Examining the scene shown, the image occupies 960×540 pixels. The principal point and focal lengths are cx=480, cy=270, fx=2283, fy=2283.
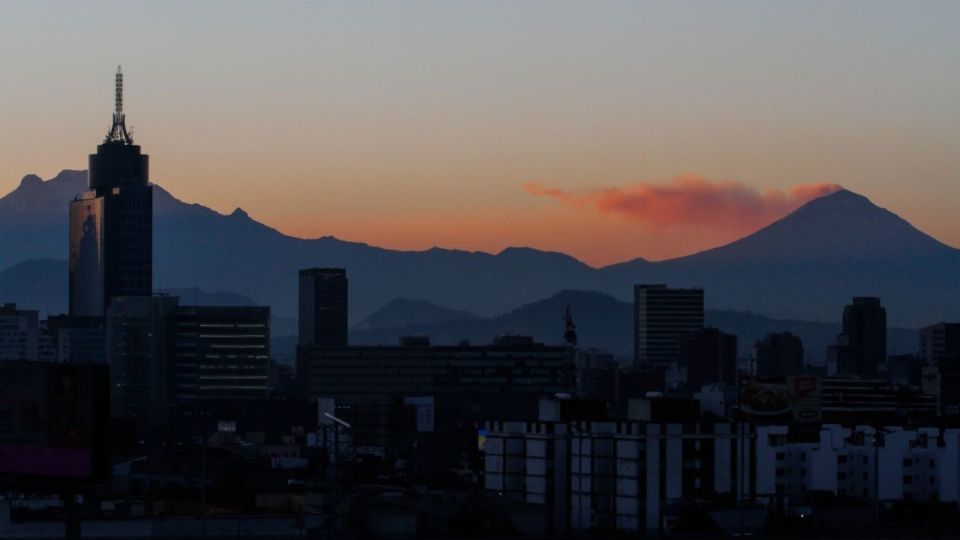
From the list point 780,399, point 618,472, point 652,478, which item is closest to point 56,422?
point 618,472

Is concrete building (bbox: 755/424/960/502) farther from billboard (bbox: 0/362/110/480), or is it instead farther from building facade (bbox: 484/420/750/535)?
billboard (bbox: 0/362/110/480)

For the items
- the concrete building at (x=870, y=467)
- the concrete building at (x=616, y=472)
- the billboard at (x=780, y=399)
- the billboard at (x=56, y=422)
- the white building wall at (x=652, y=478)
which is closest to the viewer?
the billboard at (x=56, y=422)

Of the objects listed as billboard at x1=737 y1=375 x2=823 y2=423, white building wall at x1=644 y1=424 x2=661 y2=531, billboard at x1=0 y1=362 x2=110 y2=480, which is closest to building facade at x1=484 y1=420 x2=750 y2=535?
white building wall at x1=644 y1=424 x2=661 y2=531

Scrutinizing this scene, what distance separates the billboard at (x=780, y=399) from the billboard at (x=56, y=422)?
86.4 meters

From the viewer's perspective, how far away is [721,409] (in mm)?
185875

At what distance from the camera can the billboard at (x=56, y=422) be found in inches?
2527

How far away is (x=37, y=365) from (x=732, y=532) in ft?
88.9

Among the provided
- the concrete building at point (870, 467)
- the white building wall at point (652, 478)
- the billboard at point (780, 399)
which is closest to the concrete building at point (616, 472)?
the white building wall at point (652, 478)

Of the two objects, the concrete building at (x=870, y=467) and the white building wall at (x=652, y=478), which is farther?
the concrete building at (x=870, y=467)

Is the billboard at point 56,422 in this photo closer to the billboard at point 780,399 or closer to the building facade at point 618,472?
the building facade at point 618,472

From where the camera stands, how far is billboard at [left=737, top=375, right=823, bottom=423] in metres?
157

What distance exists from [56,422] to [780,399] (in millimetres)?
102795

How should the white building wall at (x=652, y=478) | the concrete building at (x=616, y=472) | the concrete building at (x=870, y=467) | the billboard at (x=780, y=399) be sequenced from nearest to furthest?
1. the white building wall at (x=652, y=478)
2. the concrete building at (x=616, y=472)
3. the concrete building at (x=870, y=467)
4. the billboard at (x=780, y=399)

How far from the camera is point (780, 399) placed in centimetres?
16188
